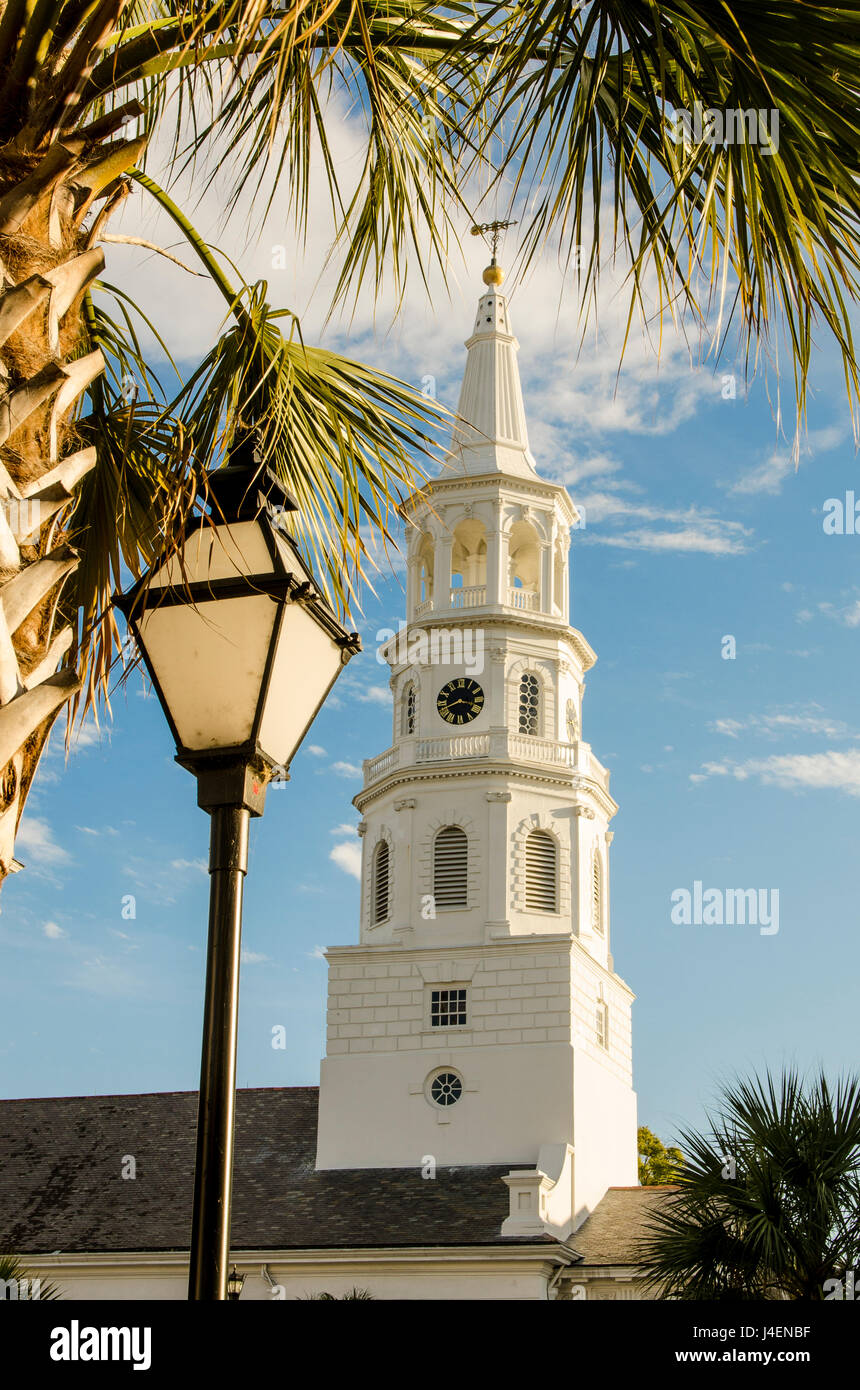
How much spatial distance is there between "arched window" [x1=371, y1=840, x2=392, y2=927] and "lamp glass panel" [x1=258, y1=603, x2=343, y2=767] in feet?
136

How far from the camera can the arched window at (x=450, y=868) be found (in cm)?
4525

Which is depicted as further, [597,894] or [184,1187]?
[597,894]

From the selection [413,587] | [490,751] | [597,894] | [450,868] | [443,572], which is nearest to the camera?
[450,868]

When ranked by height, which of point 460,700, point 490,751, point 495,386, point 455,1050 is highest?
point 495,386

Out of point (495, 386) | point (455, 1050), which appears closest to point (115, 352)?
point (455, 1050)

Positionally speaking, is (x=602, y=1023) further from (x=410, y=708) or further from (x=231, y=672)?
(x=231, y=672)

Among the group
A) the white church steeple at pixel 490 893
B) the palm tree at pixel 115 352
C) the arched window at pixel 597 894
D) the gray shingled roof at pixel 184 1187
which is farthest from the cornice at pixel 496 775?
the palm tree at pixel 115 352

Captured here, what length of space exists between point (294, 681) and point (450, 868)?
4038cm

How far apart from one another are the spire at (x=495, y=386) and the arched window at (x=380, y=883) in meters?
13.0

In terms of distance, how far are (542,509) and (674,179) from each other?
44.6 meters

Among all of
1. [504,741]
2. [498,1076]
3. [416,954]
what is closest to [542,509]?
[504,741]

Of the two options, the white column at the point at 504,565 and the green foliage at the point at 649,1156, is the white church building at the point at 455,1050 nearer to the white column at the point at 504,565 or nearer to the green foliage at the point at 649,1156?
the white column at the point at 504,565

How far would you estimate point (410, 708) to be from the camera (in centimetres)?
4906
